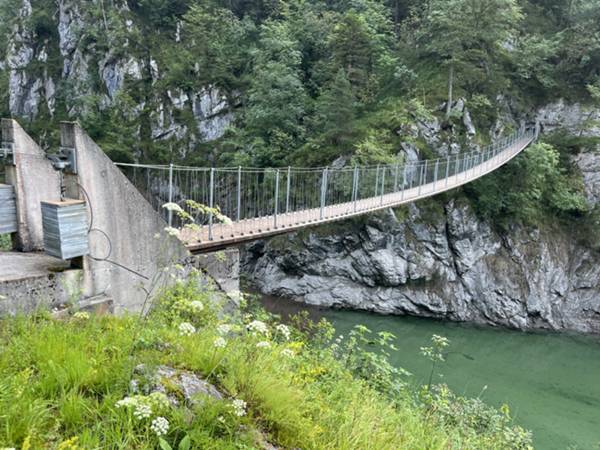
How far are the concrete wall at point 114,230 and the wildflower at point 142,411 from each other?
129cm

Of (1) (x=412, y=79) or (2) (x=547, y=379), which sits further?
(1) (x=412, y=79)

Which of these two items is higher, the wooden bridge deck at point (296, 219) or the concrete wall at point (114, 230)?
the concrete wall at point (114, 230)

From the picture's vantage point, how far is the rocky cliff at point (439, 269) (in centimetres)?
1034

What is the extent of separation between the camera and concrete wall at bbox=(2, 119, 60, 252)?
8.28ft

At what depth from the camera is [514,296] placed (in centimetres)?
1058

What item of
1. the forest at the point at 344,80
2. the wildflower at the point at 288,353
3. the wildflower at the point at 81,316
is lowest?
the wildflower at the point at 288,353

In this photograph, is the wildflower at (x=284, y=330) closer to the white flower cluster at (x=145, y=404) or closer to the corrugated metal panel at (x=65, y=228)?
the white flower cluster at (x=145, y=404)

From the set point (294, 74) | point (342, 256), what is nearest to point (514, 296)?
point (342, 256)

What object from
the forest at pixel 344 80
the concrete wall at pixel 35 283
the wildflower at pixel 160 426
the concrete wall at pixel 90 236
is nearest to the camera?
the wildflower at pixel 160 426

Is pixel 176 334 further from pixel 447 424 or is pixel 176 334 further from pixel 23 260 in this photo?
pixel 447 424

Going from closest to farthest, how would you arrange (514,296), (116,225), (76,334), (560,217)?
(76,334) → (116,225) → (514,296) → (560,217)

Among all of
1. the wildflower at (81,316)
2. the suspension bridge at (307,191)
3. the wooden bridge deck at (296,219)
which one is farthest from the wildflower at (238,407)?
the wooden bridge deck at (296,219)

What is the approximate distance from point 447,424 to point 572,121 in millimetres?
13018

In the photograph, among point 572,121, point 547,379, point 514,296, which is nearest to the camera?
point 547,379
